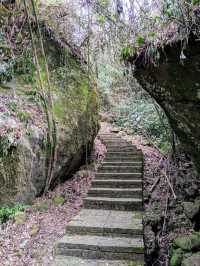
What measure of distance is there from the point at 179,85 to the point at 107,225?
116 inches

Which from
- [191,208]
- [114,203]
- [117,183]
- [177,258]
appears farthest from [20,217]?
[191,208]

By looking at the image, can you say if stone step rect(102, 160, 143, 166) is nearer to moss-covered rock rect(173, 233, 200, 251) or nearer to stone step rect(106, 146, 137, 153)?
stone step rect(106, 146, 137, 153)

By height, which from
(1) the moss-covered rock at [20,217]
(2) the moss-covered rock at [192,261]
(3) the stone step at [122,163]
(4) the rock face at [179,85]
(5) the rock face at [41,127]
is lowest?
(3) the stone step at [122,163]

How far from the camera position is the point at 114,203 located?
246 inches

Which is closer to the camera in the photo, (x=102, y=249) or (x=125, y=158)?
(x=102, y=249)

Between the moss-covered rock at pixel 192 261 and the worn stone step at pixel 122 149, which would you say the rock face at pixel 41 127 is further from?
the moss-covered rock at pixel 192 261

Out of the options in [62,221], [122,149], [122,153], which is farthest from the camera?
[122,149]

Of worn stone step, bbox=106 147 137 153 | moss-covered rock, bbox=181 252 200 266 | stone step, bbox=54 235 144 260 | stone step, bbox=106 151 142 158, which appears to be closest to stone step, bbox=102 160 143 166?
stone step, bbox=106 151 142 158

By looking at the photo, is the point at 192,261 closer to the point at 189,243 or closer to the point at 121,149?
the point at 189,243

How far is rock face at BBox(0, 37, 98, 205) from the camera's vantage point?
18.0ft

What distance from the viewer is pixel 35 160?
19.3ft

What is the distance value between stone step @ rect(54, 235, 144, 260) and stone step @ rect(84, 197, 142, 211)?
4.59 feet

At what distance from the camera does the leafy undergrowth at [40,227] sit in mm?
4273

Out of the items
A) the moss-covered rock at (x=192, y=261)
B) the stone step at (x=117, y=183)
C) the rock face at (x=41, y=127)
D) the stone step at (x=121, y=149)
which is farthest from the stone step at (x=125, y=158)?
the moss-covered rock at (x=192, y=261)
